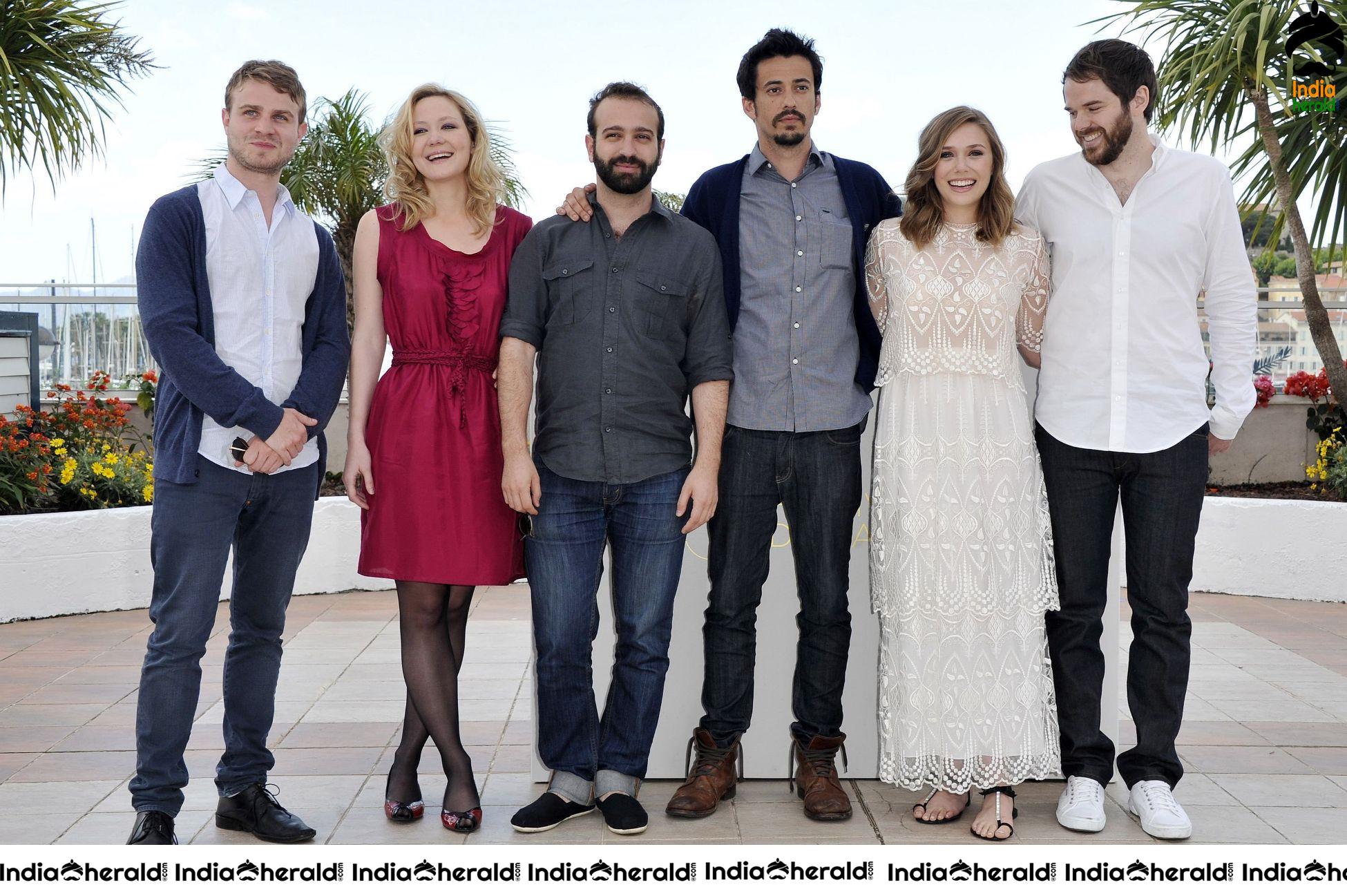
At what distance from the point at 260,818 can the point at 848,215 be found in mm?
2139

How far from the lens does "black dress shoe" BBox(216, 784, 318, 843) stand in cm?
288

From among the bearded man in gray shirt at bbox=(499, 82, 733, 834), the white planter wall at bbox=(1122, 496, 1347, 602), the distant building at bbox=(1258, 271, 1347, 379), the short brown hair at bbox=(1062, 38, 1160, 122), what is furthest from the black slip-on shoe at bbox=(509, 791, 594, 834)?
the distant building at bbox=(1258, 271, 1347, 379)

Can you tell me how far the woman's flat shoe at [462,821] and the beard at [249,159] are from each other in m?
1.64

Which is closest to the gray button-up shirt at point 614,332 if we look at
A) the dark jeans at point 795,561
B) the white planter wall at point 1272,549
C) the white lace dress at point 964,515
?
the dark jeans at point 795,561

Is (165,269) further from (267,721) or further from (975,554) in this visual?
(975,554)

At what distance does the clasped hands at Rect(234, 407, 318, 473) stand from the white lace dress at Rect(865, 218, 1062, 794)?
1463 millimetres

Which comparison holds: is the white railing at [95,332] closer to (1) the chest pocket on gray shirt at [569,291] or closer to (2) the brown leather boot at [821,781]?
(1) the chest pocket on gray shirt at [569,291]

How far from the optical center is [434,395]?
113 inches

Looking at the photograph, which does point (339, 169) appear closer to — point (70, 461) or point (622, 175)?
point (70, 461)

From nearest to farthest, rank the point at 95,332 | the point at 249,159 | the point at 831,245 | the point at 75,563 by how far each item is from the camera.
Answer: the point at 249,159, the point at 831,245, the point at 75,563, the point at 95,332

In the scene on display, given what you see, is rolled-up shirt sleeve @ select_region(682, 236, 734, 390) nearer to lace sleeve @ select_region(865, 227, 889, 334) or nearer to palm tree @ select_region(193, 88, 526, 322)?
lace sleeve @ select_region(865, 227, 889, 334)

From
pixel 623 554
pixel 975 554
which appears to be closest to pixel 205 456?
pixel 623 554

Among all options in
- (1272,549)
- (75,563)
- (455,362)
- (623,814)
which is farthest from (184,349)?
(1272,549)

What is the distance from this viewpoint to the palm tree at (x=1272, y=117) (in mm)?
6676
